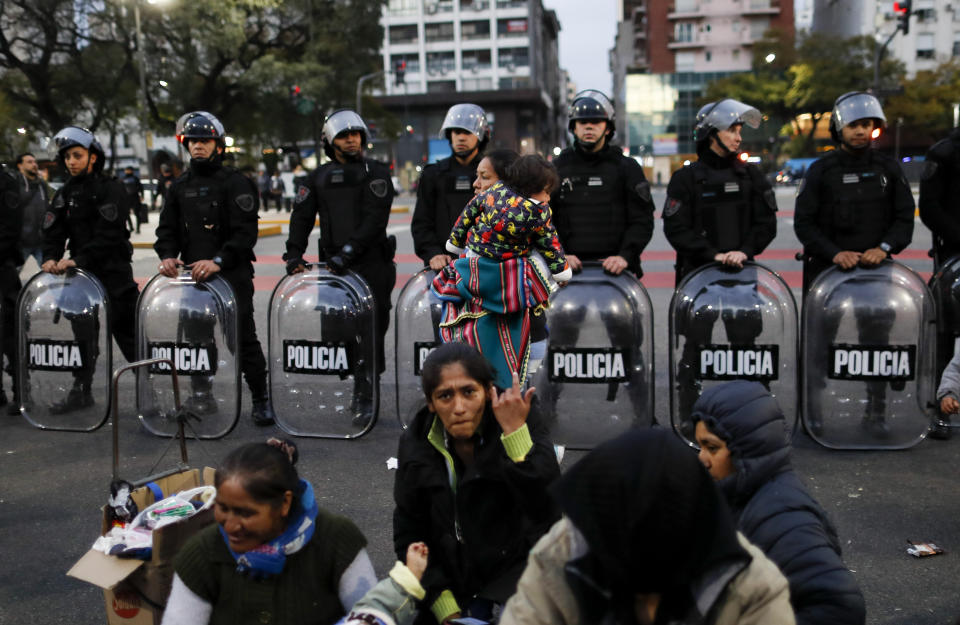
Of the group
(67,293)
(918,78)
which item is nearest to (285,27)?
(67,293)

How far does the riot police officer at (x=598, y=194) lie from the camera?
6059 mm

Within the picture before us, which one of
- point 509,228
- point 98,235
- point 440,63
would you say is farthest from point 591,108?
point 440,63

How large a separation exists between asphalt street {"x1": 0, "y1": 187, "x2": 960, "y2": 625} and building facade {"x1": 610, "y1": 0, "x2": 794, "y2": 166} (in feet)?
284

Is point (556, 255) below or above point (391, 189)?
below

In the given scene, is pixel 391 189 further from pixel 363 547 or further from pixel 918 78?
pixel 918 78

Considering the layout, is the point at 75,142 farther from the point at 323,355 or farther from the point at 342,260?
the point at 323,355

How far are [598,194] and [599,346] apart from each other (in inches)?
40.5

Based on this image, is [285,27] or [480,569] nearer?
[480,569]

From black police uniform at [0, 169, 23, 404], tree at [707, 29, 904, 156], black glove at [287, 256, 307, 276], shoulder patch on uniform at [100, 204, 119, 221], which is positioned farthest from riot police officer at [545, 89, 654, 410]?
tree at [707, 29, 904, 156]

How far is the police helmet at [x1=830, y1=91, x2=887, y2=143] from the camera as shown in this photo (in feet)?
19.1

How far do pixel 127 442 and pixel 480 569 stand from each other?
3.95 metres

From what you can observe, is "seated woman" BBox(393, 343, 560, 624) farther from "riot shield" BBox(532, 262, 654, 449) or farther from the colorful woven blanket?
"riot shield" BBox(532, 262, 654, 449)

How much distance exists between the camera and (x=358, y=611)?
2646mm

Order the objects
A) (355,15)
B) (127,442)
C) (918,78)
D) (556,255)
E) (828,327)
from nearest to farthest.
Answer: (556,255) < (828,327) < (127,442) < (355,15) < (918,78)
